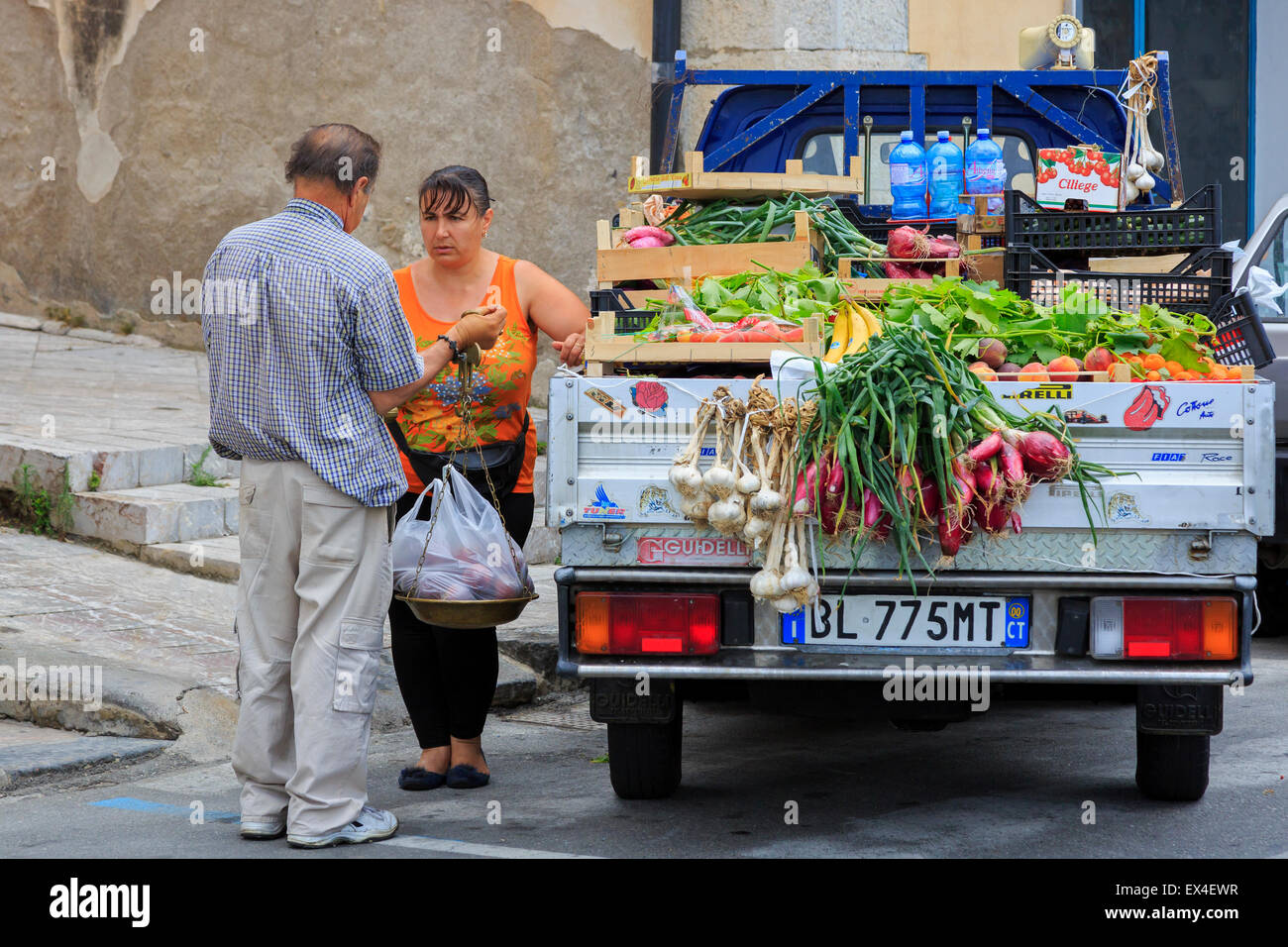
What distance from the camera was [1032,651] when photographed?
3854 mm

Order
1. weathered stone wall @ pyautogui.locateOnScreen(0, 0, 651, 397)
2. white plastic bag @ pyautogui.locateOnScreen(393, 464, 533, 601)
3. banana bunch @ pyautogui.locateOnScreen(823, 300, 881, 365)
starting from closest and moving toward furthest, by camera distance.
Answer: banana bunch @ pyautogui.locateOnScreen(823, 300, 881, 365)
white plastic bag @ pyautogui.locateOnScreen(393, 464, 533, 601)
weathered stone wall @ pyautogui.locateOnScreen(0, 0, 651, 397)

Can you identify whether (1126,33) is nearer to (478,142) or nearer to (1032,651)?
(478,142)

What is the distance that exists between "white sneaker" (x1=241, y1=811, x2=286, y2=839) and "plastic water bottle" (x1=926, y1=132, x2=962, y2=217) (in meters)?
3.68

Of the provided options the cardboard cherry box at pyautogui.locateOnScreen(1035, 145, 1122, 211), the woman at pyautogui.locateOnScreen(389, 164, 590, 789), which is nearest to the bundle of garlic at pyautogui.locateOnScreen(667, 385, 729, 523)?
the woman at pyautogui.locateOnScreen(389, 164, 590, 789)

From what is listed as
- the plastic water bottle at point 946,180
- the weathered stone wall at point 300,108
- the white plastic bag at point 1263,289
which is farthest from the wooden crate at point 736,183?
the weathered stone wall at point 300,108

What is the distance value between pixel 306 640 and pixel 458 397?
103 centimetres

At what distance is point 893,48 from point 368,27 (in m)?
3.81

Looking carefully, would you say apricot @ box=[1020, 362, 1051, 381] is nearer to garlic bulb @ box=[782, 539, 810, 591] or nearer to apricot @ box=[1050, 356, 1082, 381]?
apricot @ box=[1050, 356, 1082, 381]

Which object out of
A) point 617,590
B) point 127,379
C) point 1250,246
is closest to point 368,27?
point 127,379

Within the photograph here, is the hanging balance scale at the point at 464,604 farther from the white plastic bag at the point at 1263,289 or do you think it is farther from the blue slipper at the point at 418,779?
the white plastic bag at the point at 1263,289

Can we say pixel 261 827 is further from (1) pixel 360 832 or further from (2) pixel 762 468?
(2) pixel 762 468

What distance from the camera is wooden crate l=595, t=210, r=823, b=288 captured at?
4.91 metres

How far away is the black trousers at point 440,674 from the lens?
464cm

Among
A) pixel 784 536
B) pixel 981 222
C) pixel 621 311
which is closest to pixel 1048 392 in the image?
pixel 784 536
